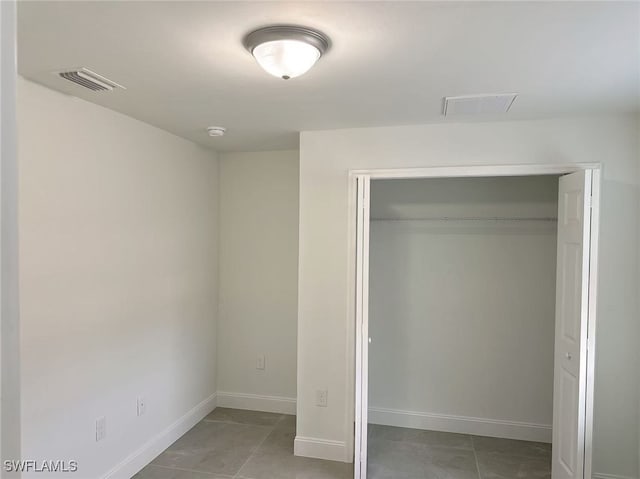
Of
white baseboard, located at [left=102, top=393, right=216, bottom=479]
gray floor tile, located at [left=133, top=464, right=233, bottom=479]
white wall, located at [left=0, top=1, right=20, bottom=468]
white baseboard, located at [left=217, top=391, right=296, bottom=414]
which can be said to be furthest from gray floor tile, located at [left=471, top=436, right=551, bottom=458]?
white wall, located at [left=0, top=1, right=20, bottom=468]

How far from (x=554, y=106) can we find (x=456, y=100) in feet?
2.12

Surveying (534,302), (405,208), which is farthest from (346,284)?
(534,302)

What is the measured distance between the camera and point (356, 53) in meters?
1.82

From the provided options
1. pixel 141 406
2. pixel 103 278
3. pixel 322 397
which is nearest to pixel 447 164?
pixel 322 397

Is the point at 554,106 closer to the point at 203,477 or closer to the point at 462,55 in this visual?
the point at 462,55

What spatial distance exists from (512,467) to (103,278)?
320 cm

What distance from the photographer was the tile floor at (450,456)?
10.0 feet

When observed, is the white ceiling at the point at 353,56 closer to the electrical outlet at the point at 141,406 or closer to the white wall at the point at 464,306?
the white wall at the point at 464,306

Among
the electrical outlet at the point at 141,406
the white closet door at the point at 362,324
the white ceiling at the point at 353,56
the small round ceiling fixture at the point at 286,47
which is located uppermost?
the white ceiling at the point at 353,56

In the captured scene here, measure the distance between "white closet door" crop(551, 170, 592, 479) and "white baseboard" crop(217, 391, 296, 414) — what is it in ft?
7.38

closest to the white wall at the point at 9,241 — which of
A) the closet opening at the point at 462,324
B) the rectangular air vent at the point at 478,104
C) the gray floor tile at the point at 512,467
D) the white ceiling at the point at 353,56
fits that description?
the white ceiling at the point at 353,56

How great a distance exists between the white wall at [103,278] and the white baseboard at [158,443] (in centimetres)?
4

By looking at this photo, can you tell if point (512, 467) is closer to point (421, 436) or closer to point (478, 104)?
point (421, 436)

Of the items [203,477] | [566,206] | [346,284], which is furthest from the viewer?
[346,284]
